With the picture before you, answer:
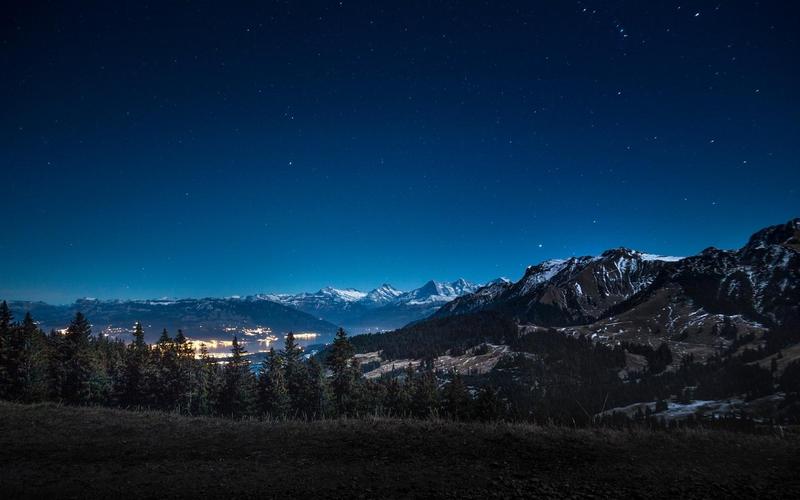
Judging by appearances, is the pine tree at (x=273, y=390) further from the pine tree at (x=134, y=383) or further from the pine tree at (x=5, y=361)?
the pine tree at (x=5, y=361)

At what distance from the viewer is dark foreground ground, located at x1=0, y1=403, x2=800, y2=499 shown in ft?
35.4

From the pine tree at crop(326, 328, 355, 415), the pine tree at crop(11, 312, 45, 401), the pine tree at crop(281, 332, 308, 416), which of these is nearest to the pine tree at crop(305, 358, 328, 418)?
the pine tree at crop(281, 332, 308, 416)

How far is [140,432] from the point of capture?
1809cm

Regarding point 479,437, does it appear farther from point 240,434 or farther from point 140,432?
point 140,432

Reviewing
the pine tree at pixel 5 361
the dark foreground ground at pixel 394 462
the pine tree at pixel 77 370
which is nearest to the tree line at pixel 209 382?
the pine tree at pixel 77 370

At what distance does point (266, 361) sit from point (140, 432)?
182ft

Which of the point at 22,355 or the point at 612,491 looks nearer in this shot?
Answer: the point at 612,491

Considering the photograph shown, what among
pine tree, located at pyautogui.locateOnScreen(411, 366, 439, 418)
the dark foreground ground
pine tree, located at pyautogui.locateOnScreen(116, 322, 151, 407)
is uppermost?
the dark foreground ground

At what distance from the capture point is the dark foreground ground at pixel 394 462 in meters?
10.8

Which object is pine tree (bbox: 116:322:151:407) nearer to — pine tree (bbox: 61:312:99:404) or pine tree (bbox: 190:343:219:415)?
pine tree (bbox: 61:312:99:404)

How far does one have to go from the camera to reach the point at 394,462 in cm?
1298

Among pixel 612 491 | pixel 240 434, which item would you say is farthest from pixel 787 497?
pixel 240 434

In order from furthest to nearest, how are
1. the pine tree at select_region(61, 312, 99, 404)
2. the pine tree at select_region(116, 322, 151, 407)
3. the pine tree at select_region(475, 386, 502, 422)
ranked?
the pine tree at select_region(116, 322, 151, 407)
the pine tree at select_region(61, 312, 99, 404)
the pine tree at select_region(475, 386, 502, 422)

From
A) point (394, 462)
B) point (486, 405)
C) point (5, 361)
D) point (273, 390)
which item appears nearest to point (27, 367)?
point (5, 361)
